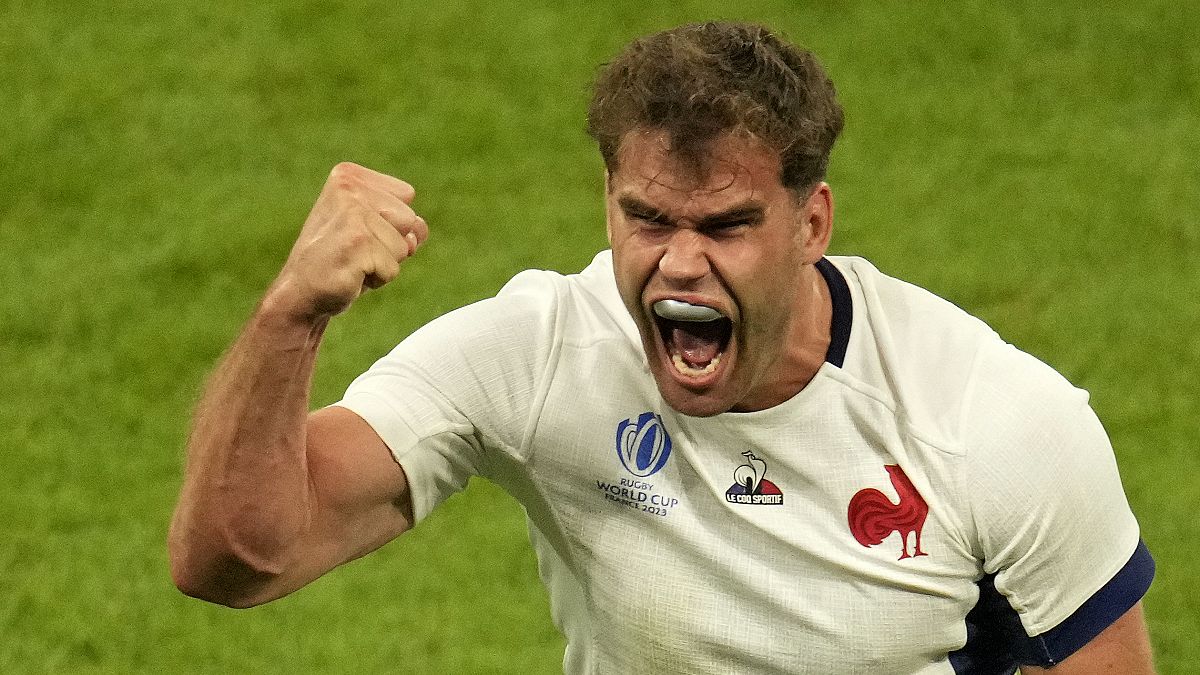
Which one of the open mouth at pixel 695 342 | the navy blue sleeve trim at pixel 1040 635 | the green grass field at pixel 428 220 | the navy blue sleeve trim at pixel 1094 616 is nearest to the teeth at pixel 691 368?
the open mouth at pixel 695 342

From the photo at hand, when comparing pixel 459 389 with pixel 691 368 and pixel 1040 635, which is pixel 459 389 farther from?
pixel 1040 635

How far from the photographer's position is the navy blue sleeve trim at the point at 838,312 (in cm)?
294

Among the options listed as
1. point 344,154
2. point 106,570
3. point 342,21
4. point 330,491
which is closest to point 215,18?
point 342,21

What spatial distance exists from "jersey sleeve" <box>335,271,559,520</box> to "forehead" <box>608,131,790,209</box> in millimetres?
346

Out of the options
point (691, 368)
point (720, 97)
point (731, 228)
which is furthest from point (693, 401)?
point (720, 97)

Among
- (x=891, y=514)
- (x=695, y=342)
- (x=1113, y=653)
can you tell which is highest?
(x=695, y=342)

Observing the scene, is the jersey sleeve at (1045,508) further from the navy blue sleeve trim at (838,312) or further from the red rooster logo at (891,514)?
the navy blue sleeve trim at (838,312)

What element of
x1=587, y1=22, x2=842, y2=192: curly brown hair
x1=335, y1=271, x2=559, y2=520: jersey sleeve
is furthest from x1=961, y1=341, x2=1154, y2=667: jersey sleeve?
x1=335, y1=271, x2=559, y2=520: jersey sleeve

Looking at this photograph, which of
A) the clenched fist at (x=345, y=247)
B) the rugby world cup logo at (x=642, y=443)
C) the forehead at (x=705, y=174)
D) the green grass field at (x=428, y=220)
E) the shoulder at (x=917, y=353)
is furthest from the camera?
the green grass field at (x=428, y=220)

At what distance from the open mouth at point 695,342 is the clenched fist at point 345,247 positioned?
0.43 m

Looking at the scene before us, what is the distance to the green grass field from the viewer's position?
5016 mm

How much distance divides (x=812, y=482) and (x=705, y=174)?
1.71 ft

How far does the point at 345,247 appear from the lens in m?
2.60

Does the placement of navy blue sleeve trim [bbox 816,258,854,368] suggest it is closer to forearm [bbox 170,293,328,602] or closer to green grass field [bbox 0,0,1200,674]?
forearm [bbox 170,293,328,602]
